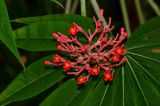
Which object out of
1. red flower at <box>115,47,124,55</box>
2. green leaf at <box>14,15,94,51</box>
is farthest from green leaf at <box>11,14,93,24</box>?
red flower at <box>115,47,124,55</box>

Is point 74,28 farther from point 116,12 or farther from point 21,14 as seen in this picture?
point 116,12

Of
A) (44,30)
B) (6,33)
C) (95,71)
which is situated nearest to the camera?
(6,33)

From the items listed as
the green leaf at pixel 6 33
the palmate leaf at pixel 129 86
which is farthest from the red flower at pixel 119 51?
the green leaf at pixel 6 33

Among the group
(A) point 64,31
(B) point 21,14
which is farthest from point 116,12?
(A) point 64,31

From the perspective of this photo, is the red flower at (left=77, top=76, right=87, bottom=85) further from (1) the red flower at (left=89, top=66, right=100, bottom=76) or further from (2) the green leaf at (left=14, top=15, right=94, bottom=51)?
(2) the green leaf at (left=14, top=15, right=94, bottom=51)

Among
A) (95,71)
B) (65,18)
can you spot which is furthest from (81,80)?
(65,18)

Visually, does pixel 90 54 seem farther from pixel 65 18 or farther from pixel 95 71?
pixel 65 18
